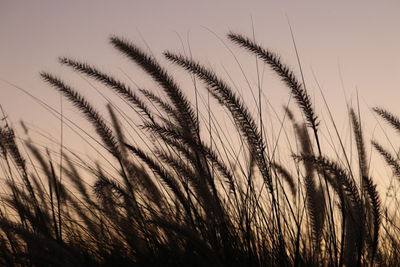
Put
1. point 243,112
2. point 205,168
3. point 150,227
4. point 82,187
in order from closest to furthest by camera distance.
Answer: point 243,112 < point 205,168 < point 150,227 < point 82,187

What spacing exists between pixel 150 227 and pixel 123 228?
0.62 ft

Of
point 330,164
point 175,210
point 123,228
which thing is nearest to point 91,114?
point 123,228

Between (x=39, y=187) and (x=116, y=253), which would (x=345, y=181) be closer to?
(x=116, y=253)

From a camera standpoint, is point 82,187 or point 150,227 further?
point 82,187

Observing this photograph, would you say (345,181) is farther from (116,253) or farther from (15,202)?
(15,202)

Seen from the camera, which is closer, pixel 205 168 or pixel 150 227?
pixel 205 168

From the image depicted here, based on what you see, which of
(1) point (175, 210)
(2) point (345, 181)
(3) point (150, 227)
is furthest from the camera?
(1) point (175, 210)

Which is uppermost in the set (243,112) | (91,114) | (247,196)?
(91,114)

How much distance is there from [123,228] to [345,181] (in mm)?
1190

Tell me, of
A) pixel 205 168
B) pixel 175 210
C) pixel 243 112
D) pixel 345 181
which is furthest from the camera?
pixel 175 210

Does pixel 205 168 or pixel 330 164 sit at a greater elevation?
pixel 205 168

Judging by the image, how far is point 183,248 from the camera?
238cm

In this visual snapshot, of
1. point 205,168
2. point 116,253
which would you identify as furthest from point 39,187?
point 205,168

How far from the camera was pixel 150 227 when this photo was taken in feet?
8.08
